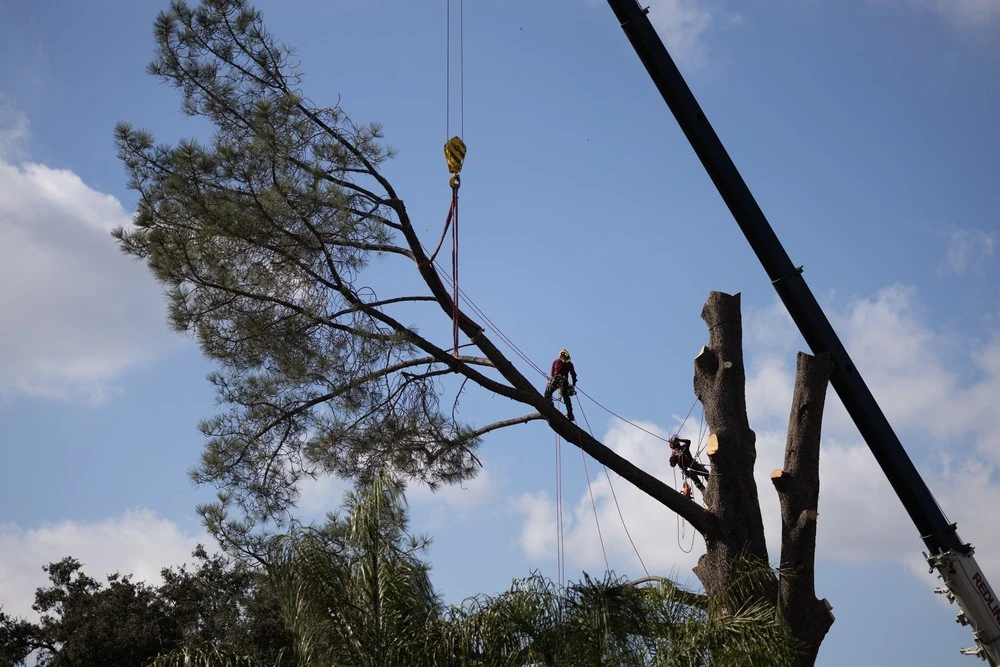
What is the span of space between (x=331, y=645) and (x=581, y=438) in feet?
12.1

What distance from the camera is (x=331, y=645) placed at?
794 centimetres

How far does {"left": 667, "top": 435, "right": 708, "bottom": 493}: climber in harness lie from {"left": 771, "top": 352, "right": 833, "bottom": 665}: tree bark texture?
3.89 ft

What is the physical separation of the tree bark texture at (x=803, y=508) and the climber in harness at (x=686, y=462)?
1.19m

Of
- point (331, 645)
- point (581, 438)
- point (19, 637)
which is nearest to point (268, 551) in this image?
point (331, 645)

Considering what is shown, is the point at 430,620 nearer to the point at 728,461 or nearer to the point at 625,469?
the point at 625,469

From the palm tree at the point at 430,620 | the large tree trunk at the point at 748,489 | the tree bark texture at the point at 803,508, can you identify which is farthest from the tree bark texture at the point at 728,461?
the palm tree at the point at 430,620

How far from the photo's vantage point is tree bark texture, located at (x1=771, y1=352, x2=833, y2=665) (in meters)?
9.98

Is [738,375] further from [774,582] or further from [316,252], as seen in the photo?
[316,252]

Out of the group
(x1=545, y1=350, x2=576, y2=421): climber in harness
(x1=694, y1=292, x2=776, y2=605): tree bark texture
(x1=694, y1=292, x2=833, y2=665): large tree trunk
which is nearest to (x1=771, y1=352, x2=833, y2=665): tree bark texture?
(x1=694, y1=292, x2=833, y2=665): large tree trunk

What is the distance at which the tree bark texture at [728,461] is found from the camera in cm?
1028

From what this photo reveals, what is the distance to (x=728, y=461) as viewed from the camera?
10.8m

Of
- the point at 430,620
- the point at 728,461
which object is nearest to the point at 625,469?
the point at 728,461

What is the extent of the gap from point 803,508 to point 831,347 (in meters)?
2.58

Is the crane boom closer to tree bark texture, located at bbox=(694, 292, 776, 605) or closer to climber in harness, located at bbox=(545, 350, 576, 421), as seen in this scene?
tree bark texture, located at bbox=(694, 292, 776, 605)
